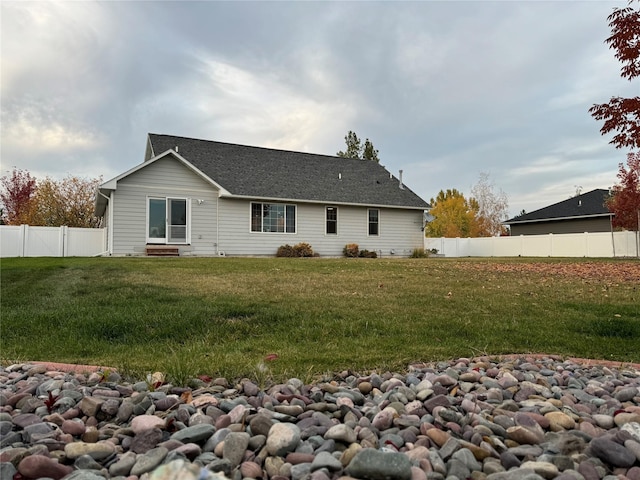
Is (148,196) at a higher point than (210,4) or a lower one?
lower

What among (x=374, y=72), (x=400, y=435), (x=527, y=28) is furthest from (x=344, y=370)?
(x=374, y=72)

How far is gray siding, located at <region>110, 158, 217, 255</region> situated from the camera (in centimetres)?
1291

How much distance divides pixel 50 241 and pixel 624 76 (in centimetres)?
1691

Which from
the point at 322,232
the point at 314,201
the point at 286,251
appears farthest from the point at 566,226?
the point at 286,251

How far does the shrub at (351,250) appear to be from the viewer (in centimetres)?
1653

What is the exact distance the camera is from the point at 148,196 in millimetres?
13281

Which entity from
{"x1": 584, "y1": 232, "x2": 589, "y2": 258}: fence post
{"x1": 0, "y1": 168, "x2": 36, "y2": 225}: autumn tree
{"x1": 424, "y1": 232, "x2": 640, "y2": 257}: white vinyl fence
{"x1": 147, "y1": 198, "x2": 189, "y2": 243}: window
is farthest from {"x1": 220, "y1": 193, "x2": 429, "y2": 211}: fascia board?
{"x1": 0, "y1": 168, "x2": 36, "y2": 225}: autumn tree

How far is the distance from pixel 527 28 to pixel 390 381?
8.14 meters

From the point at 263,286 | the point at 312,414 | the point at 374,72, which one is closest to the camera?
the point at 312,414

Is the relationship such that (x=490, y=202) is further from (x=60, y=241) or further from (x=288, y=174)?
(x=60, y=241)

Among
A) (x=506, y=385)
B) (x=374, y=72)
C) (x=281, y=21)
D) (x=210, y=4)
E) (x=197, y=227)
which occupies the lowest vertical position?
(x=506, y=385)

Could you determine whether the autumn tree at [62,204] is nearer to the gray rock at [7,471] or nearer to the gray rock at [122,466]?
the gray rock at [7,471]

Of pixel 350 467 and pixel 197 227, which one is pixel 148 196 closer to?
pixel 197 227

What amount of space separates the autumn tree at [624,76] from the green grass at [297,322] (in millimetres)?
2997
